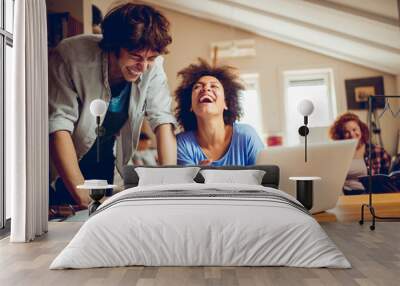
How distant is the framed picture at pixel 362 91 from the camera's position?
5.54 m

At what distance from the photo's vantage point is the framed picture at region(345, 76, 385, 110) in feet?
18.2

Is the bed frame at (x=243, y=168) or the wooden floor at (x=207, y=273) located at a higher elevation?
the bed frame at (x=243, y=168)

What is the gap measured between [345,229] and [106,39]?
145 inches

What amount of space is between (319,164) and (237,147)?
1023mm

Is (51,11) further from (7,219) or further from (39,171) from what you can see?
(7,219)

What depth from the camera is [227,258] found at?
322 centimetres

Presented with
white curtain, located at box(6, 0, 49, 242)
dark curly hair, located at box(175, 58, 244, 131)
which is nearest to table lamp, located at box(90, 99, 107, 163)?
white curtain, located at box(6, 0, 49, 242)

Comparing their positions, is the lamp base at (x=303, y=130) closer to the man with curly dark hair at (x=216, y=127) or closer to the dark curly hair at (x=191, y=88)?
the man with curly dark hair at (x=216, y=127)

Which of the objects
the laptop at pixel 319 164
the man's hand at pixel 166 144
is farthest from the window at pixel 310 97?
the man's hand at pixel 166 144

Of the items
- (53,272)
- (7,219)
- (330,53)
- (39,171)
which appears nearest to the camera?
(53,272)

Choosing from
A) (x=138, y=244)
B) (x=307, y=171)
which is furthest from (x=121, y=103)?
(x=138, y=244)

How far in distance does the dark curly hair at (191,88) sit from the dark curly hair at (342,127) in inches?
46.4

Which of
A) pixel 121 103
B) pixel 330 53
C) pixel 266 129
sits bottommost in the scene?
pixel 266 129

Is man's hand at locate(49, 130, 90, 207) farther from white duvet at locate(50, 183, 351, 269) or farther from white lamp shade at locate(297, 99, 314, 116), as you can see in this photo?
white lamp shade at locate(297, 99, 314, 116)
